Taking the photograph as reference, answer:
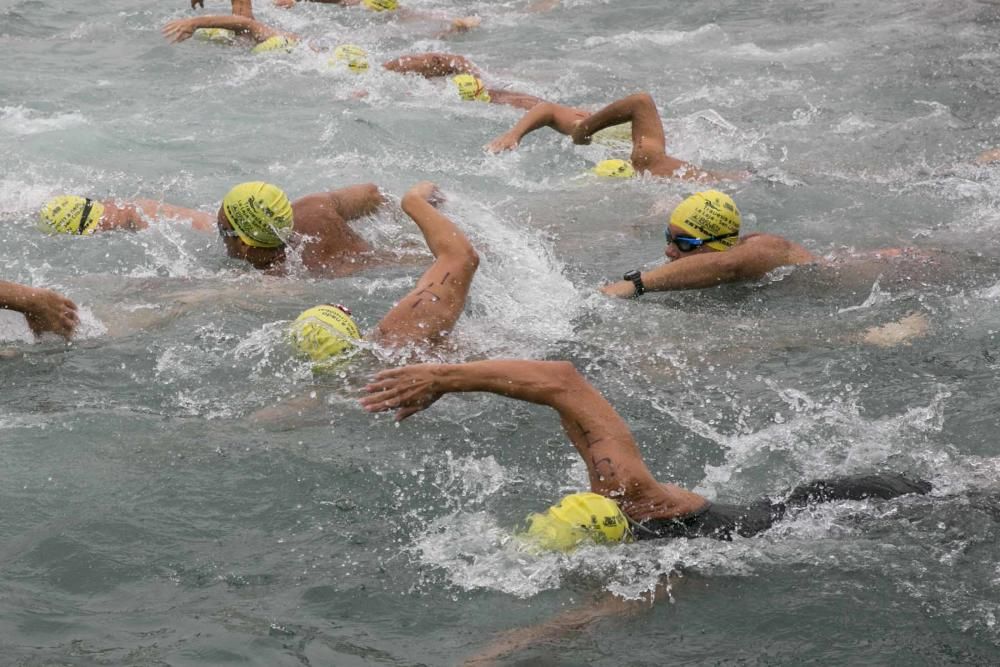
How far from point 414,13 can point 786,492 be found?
1276 centimetres

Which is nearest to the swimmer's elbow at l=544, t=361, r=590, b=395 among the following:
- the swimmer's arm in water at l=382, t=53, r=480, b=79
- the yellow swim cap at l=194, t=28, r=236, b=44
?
the swimmer's arm in water at l=382, t=53, r=480, b=79

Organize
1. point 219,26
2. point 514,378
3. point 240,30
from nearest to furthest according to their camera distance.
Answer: point 514,378, point 219,26, point 240,30

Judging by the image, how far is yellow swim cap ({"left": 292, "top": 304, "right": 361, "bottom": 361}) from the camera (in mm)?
6582

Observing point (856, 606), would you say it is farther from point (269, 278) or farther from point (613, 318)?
point (269, 278)

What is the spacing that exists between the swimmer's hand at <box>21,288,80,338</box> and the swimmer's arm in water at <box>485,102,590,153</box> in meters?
4.17

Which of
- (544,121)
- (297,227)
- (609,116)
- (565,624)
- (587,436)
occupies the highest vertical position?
(609,116)

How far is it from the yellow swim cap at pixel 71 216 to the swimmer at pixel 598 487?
4646 mm

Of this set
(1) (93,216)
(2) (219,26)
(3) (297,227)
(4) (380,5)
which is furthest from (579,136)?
(4) (380,5)

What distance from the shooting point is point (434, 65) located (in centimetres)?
1345

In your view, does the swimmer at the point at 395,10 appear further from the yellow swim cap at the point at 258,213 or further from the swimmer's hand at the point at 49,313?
the swimmer's hand at the point at 49,313

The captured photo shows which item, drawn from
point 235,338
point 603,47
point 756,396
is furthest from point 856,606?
point 603,47

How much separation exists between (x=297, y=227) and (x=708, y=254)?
2.72 m

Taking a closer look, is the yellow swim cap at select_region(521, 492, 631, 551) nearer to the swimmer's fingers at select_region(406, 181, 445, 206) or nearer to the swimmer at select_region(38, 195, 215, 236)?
the swimmer's fingers at select_region(406, 181, 445, 206)

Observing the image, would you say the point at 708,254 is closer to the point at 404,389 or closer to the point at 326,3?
the point at 404,389
